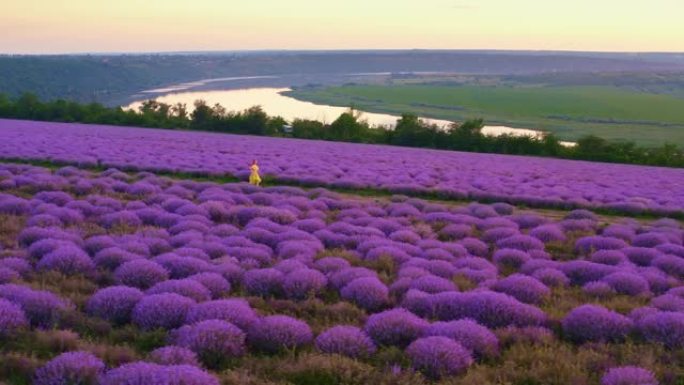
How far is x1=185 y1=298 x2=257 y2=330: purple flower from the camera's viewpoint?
7.72 metres

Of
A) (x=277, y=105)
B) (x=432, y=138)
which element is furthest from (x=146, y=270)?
(x=277, y=105)

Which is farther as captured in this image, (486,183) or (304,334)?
(486,183)

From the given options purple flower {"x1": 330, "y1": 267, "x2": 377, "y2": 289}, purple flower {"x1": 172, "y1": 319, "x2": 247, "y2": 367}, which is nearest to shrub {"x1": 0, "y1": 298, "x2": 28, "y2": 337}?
purple flower {"x1": 172, "y1": 319, "x2": 247, "y2": 367}

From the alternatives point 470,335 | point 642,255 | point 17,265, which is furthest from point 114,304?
point 642,255

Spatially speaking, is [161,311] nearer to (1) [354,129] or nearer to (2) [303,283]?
(2) [303,283]

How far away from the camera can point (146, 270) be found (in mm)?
9461

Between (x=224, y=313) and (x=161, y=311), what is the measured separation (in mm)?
745

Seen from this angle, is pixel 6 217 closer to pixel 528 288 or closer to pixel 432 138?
pixel 528 288

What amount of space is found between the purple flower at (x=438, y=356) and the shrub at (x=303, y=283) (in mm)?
2584

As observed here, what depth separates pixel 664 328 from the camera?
7.87 m

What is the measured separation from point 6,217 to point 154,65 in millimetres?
193250

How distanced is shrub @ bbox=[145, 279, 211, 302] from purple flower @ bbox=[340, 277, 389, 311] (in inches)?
75.1

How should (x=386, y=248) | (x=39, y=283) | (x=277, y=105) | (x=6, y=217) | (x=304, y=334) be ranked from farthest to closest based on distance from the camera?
(x=277, y=105) < (x=6, y=217) < (x=386, y=248) < (x=39, y=283) < (x=304, y=334)

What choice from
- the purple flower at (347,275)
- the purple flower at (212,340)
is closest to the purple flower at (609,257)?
the purple flower at (347,275)
